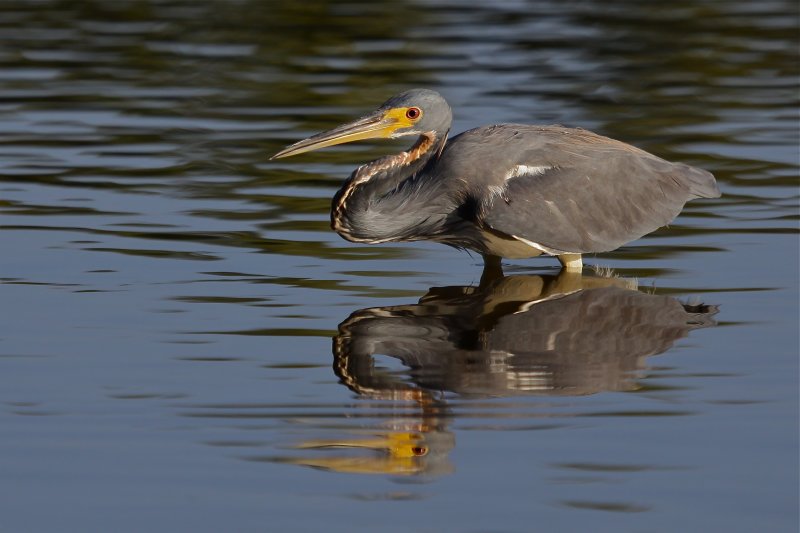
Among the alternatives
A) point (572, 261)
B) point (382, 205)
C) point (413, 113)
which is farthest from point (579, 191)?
point (382, 205)

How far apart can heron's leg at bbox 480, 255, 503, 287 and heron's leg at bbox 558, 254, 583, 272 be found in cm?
42

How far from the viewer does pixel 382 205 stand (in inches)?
393

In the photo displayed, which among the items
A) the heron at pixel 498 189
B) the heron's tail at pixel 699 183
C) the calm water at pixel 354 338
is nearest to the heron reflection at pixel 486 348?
the calm water at pixel 354 338

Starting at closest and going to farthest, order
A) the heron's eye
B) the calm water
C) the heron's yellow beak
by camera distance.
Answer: the calm water
the heron's yellow beak
the heron's eye

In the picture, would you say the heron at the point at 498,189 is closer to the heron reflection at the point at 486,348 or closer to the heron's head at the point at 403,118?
the heron's head at the point at 403,118

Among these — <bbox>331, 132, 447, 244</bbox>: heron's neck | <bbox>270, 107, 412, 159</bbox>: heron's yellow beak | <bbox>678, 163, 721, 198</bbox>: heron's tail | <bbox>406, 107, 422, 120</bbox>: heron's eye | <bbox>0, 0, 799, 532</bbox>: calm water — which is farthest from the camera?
<bbox>678, 163, 721, 198</bbox>: heron's tail

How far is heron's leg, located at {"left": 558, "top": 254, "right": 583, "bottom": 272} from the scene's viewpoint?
10266 millimetres

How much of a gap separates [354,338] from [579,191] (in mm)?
2558

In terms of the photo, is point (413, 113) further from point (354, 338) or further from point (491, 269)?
point (354, 338)

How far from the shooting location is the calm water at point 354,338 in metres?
6.01

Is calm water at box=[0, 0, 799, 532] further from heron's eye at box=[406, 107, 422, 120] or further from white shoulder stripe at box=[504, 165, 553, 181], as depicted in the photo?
heron's eye at box=[406, 107, 422, 120]

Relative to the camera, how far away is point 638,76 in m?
18.2

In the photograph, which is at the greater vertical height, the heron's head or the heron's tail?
the heron's head

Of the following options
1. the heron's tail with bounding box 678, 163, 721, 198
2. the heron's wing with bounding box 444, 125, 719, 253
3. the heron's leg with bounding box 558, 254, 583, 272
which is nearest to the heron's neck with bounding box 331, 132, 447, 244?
the heron's wing with bounding box 444, 125, 719, 253
